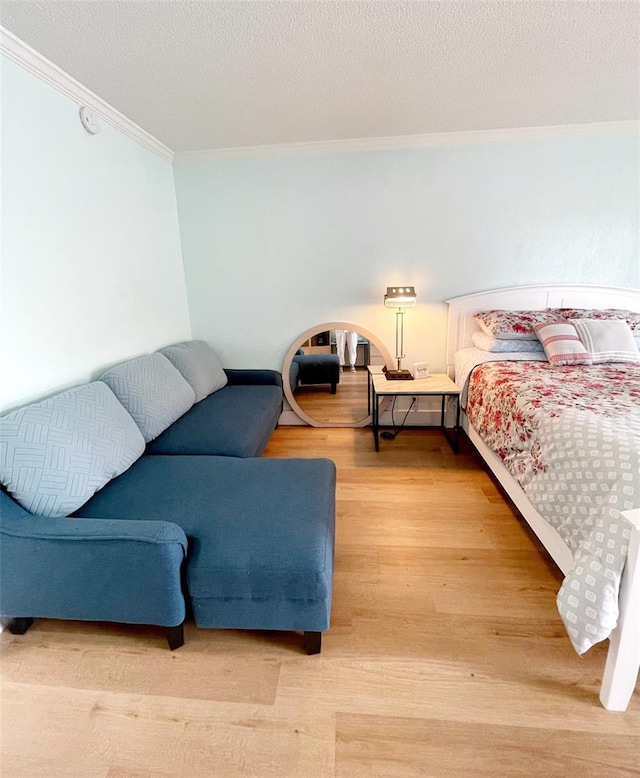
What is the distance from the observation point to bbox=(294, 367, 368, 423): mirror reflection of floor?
3334 millimetres

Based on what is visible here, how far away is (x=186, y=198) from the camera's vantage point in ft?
9.99

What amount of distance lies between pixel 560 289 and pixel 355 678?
9.77ft

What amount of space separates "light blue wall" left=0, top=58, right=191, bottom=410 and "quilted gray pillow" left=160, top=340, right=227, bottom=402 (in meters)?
0.21

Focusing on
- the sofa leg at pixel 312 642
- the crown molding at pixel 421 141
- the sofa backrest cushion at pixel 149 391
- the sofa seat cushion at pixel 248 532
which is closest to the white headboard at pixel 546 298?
the crown molding at pixel 421 141

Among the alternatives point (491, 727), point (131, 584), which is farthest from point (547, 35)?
point (131, 584)

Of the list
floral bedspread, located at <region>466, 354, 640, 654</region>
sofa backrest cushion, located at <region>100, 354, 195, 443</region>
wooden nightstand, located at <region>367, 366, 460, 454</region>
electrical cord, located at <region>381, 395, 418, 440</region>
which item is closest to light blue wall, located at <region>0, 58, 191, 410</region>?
sofa backrest cushion, located at <region>100, 354, 195, 443</region>

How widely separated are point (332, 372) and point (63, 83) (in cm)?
247

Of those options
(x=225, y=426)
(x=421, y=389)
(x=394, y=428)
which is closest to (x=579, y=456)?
(x=421, y=389)

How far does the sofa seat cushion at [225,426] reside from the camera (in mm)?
2020

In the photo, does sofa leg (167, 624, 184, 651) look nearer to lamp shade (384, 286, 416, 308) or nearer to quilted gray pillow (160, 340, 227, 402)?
quilted gray pillow (160, 340, 227, 402)

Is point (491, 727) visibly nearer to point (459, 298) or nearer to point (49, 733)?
point (49, 733)

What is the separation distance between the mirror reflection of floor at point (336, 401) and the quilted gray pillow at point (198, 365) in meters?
0.75

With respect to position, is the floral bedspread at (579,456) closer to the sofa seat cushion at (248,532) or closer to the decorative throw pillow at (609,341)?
the decorative throw pillow at (609,341)

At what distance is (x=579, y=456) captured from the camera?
1.36m
